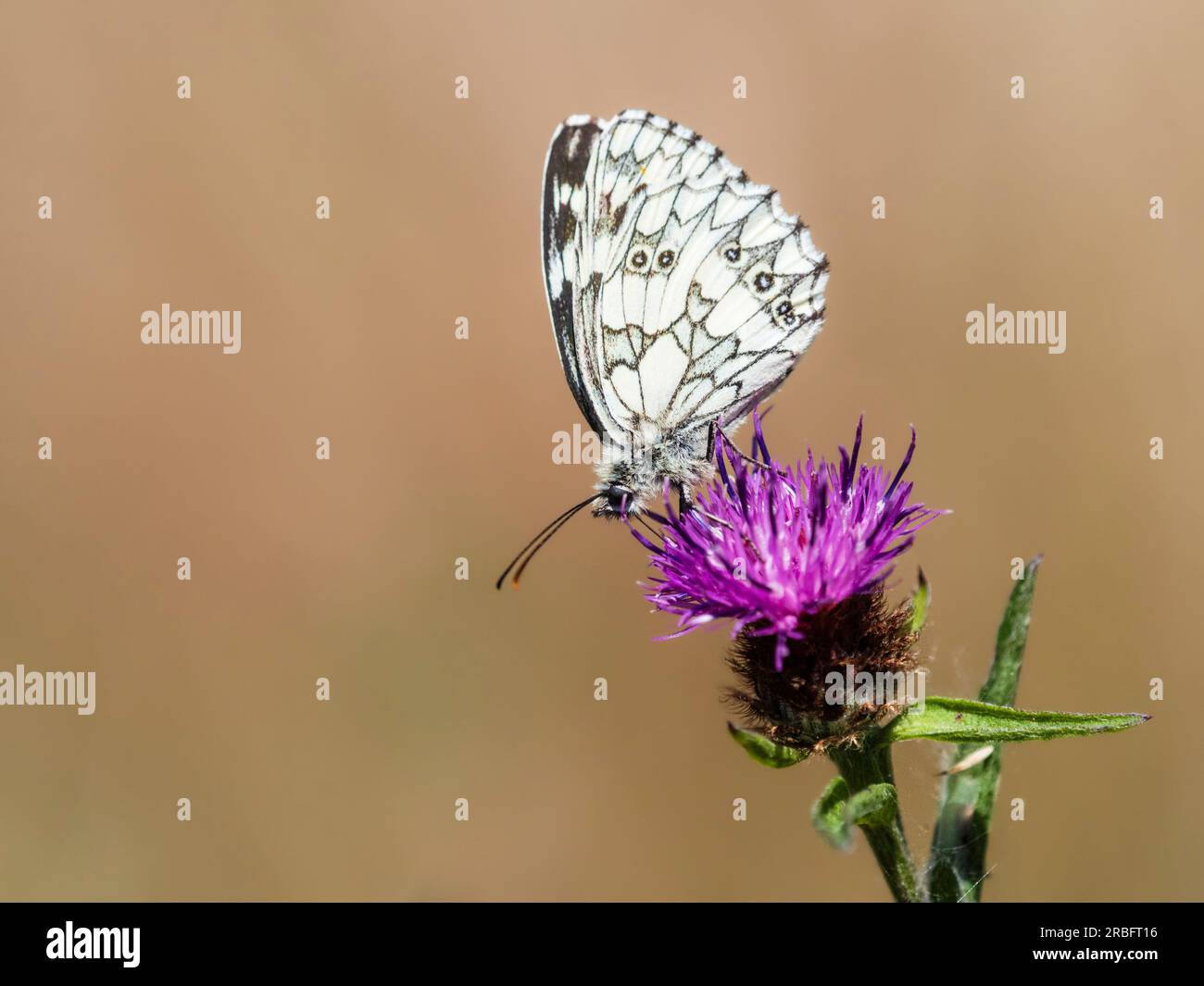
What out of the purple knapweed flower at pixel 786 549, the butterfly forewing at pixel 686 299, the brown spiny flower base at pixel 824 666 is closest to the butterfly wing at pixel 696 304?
the butterfly forewing at pixel 686 299

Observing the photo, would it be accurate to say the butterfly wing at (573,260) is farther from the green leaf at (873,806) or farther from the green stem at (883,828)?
the green leaf at (873,806)

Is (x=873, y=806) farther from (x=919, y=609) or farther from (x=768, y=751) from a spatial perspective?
(x=919, y=609)

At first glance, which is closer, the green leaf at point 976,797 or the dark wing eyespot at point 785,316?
the green leaf at point 976,797

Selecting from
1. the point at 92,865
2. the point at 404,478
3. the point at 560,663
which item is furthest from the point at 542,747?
the point at 92,865

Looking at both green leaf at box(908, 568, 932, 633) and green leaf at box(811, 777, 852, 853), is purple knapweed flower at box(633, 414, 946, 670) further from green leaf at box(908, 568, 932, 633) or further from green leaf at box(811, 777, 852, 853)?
green leaf at box(811, 777, 852, 853)

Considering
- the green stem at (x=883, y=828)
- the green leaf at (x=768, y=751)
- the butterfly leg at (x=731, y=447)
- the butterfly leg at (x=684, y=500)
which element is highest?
the butterfly leg at (x=731, y=447)

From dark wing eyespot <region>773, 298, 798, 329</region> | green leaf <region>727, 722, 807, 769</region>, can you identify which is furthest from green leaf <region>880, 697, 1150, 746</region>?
dark wing eyespot <region>773, 298, 798, 329</region>

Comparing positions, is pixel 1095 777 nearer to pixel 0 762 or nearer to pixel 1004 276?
pixel 1004 276

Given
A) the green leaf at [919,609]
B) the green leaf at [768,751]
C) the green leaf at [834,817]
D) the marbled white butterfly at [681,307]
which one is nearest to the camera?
the green leaf at [834,817]
